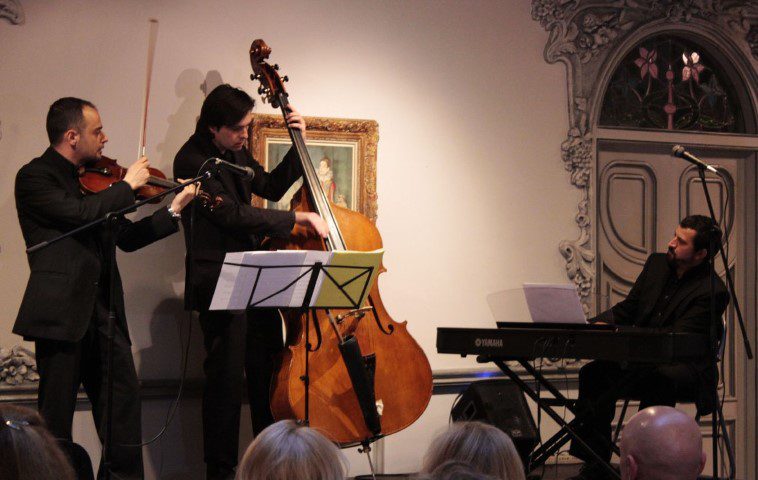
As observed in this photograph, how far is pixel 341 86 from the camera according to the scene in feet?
16.6

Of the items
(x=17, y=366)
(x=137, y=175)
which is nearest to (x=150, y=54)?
(x=137, y=175)

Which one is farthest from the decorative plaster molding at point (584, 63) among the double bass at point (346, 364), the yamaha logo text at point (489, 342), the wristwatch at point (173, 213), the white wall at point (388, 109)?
the wristwatch at point (173, 213)

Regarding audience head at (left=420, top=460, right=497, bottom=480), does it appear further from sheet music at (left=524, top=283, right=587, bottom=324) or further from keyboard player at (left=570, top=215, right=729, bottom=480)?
→ keyboard player at (left=570, top=215, right=729, bottom=480)

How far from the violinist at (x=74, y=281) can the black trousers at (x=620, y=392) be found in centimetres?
205

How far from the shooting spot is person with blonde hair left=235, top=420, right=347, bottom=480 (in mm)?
1927

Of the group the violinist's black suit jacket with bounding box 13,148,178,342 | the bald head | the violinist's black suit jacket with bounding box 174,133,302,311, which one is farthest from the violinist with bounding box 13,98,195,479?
the bald head

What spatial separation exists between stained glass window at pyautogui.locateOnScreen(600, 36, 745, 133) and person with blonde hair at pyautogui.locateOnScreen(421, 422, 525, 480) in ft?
12.6

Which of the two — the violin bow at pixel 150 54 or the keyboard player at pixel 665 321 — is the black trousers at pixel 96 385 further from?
the keyboard player at pixel 665 321

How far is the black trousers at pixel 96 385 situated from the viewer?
3799mm

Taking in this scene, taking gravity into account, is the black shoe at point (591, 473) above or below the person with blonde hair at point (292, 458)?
below

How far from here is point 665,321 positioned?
4660mm

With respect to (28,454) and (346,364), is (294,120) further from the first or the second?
(28,454)

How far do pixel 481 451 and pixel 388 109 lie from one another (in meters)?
3.24

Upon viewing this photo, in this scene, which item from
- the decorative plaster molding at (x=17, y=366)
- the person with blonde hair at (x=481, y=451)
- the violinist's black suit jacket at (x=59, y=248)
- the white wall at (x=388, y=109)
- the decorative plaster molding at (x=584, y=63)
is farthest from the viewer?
the decorative plaster molding at (x=584, y=63)
